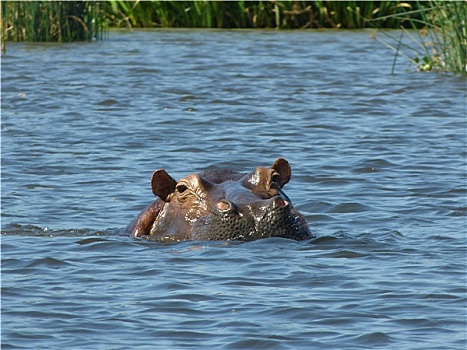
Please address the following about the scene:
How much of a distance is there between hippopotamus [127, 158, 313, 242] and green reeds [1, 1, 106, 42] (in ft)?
40.6

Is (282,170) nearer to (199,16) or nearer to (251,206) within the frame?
(251,206)

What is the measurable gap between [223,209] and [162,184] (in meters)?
0.68

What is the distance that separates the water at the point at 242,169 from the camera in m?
5.43

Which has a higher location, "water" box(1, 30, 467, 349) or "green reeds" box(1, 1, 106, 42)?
"green reeds" box(1, 1, 106, 42)

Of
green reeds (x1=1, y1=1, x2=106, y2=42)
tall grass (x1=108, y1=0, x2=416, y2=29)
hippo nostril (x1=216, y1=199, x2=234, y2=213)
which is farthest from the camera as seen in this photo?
tall grass (x1=108, y1=0, x2=416, y2=29)

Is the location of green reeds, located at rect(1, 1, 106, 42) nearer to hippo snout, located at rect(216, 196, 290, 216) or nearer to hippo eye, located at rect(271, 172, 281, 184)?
hippo eye, located at rect(271, 172, 281, 184)

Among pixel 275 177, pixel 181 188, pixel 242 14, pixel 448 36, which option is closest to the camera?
pixel 275 177

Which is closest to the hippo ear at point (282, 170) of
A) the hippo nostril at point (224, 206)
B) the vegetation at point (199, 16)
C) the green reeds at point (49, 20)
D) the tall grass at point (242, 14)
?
the hippo nostril at point (224, 206)

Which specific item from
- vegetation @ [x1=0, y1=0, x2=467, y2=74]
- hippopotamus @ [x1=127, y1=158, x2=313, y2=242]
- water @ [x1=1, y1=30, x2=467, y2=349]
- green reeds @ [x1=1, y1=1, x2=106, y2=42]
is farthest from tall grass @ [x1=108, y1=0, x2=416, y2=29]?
hippopotamus @ [x1=127, y1=158, x2=313, y2=242]

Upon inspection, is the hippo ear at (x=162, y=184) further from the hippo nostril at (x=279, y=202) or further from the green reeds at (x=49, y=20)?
the green reeds at (x=49, y=20)

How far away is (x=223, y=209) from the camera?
6.41 meters

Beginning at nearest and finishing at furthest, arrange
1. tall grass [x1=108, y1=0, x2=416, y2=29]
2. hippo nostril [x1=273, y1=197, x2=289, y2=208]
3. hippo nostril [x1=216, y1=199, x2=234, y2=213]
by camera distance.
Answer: hippo nostril [x1=273, y1=197, x2=289, y2=208]
hippo nostril [x1=216, y1=199, x2=234, y2=213]
tall grass [x1=108, y1=0, x2=416, y2=29]

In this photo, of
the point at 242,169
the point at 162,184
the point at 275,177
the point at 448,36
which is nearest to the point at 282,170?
the point at 275,177

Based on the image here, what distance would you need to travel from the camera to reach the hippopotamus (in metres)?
6.38
